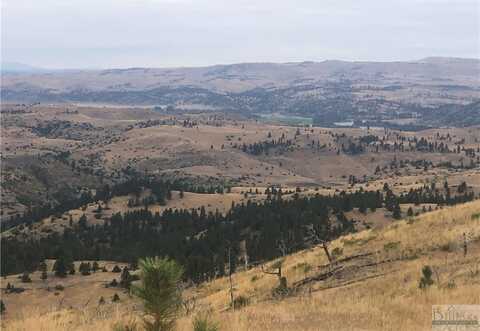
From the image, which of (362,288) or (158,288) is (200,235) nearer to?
(362,288)

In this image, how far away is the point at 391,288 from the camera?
41.3 feet

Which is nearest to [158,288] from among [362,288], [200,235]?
[362,288]

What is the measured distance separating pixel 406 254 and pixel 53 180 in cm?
16033

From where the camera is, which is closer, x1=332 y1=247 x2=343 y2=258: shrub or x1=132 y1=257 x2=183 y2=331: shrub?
x1=132 y1=257 x2=183 y2=331: shrub

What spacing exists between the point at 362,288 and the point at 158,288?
8591mm

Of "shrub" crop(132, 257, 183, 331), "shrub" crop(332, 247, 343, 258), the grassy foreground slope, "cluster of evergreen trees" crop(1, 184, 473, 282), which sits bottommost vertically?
"cluster of evergreen trees" crop(1, 184, 473, 282)

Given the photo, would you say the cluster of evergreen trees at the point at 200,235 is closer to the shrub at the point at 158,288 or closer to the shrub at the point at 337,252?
the shrub at the point at 337,252

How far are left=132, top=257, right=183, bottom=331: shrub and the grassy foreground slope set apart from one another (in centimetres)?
217

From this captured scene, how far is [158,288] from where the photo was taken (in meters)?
5.85

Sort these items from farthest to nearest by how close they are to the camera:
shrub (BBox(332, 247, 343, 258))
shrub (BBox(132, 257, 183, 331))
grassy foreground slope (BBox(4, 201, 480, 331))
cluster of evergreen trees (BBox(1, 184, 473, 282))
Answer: cluster of evergreen trees (BBox(1, 184, 473, 282)) → shrub (BBox(332, 247, 343, 258)) → grassy foreground slope (BBox(4, 201, 480, 331)) → shrub (BBox(132, 257, 183, 331))

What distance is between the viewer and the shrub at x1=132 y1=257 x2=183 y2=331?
584 centimetres

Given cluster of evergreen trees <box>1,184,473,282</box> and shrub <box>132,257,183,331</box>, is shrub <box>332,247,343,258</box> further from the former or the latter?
cluster of evergreen trees <box>1,184,473,282</box>

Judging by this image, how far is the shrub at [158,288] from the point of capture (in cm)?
584

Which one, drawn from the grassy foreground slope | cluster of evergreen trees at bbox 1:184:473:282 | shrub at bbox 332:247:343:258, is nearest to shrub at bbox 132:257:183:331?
the grassy foreground slope
